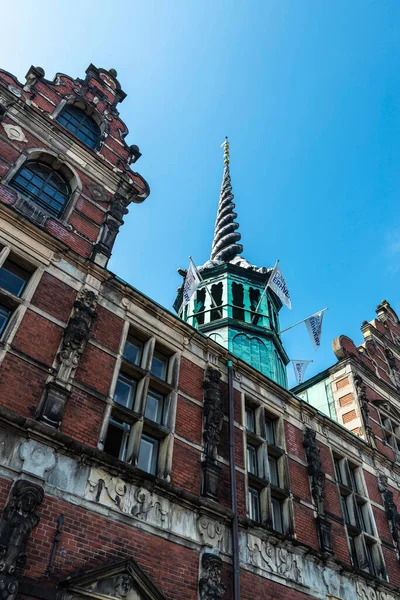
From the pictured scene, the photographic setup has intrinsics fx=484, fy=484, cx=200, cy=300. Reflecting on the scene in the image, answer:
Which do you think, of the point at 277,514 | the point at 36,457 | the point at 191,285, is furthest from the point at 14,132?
the point at 277,514

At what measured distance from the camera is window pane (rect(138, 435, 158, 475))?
35.0 feet

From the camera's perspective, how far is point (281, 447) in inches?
561

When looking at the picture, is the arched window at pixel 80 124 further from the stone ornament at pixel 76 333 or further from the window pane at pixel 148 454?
the window pane at pixel 148 454

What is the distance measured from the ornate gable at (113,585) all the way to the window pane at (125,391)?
3532mm

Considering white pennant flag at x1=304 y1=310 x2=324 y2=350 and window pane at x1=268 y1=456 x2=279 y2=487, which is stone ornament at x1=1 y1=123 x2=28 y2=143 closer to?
window pane at x1=268 y1=456 x2=279 y2=487

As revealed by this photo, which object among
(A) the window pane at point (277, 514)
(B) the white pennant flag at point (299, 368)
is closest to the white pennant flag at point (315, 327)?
(B) the white pennant flag at point (299, 368)

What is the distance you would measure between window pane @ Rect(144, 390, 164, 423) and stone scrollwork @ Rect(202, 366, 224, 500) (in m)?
1.20

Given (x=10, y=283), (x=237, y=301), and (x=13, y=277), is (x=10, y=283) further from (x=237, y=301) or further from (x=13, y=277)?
(x=237, y=301)

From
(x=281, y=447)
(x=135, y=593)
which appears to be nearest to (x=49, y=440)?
(x=135, y=593)

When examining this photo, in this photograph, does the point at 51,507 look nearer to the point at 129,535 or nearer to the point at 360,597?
the point at 129,535

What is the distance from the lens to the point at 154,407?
11.9m

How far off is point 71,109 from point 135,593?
14379 millimetres

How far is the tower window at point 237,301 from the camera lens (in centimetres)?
2547

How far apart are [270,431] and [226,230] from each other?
23.4 meters
